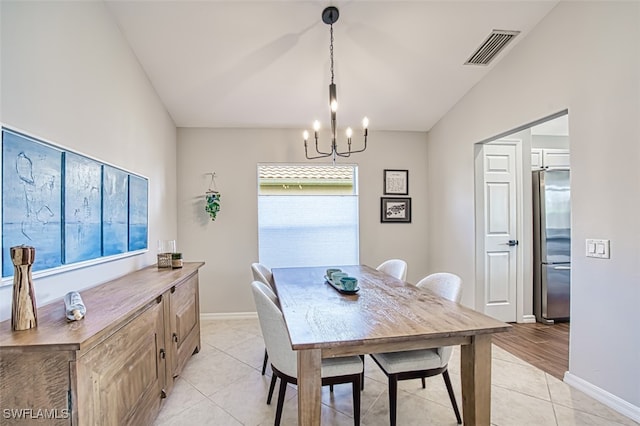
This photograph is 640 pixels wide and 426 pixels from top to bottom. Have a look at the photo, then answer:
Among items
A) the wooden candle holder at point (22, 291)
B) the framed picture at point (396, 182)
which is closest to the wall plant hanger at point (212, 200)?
the framed picture at point (396, 182)

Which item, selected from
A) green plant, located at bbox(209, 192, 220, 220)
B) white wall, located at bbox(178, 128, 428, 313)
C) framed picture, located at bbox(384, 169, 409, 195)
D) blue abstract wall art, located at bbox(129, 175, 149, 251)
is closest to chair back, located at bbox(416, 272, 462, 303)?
white wall, located at bbox(178, 128, 428, 313)

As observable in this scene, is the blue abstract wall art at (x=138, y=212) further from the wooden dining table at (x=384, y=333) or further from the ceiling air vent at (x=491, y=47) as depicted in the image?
the ceiling air vent at (x=491, y=47)

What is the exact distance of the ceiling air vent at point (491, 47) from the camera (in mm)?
2900

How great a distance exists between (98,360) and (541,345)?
3.69 metres

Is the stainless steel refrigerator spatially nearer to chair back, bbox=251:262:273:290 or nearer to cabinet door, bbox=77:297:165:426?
chair back, bbox=251:262:273:290

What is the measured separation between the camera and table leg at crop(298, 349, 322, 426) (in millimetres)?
1440

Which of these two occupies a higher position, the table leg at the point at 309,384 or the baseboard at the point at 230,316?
the table leg at the point at 309,384

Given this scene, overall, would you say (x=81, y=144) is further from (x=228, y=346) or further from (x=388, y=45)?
(x=388, y=45)

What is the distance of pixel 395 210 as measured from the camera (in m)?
4.61

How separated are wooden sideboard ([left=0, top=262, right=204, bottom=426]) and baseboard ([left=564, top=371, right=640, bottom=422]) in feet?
9.48

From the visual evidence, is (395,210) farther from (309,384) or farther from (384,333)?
(309,384)

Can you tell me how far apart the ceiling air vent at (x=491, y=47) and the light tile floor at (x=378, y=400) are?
2790 millimetres

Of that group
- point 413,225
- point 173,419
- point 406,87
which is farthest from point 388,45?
point 173,419

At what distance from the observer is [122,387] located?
5.20ft
